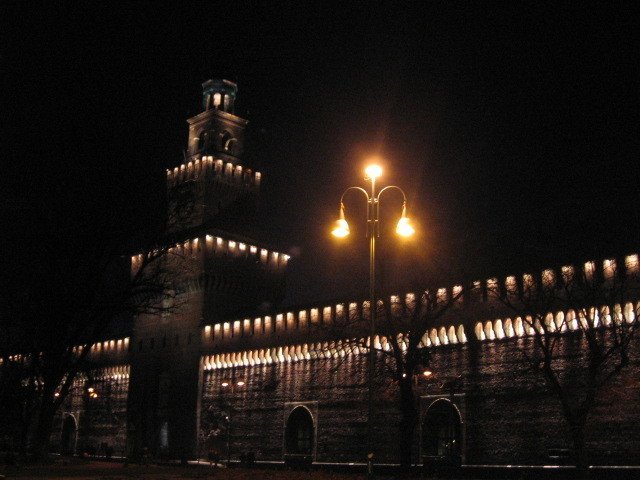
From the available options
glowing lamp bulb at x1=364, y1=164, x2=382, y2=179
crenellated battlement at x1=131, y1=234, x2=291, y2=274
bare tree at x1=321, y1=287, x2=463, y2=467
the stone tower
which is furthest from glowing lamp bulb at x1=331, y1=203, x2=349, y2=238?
crenellated battlement at x1=131, y1=234, x2=291, y2=274

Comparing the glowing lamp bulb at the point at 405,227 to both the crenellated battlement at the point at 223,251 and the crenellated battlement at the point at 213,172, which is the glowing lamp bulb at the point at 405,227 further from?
the crenellated battlement at the point at 213,172

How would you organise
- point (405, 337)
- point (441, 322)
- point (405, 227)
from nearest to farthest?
point (405, 227) < point (405, 337) < point (441, 322)

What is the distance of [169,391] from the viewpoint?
159ft

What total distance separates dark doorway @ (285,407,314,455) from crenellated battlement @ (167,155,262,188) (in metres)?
19.9

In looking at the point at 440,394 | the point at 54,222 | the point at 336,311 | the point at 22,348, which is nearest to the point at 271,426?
the point at 336,311

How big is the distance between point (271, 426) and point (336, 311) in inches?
284

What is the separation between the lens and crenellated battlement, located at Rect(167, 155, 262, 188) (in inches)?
2116

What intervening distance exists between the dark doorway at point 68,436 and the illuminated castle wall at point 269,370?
0.09 meters

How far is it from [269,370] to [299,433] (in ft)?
13.3

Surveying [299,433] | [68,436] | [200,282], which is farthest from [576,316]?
[68,436]

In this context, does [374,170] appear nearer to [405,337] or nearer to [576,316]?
[576,316]

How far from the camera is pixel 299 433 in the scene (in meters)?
40.0

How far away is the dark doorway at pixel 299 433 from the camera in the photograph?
39281mm

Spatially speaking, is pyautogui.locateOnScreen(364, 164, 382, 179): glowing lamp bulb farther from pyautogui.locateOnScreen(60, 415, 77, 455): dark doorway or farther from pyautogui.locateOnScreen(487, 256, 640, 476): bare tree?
pyautogui.locateOnScreen(60, 415, 77, 455): dark doorway
